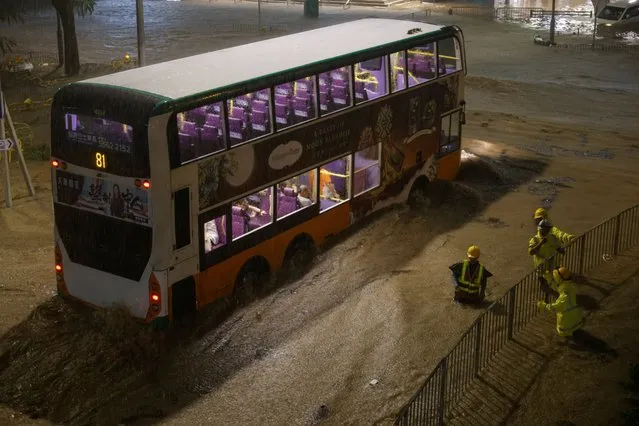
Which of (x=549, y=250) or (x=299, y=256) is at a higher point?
(x=549, y=250)

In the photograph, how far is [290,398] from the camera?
41.2ft

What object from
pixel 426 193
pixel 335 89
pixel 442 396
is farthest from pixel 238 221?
pixel 426 193

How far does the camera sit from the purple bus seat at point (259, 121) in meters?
14.9

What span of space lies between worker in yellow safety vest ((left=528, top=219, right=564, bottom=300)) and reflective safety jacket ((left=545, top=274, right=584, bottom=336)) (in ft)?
4.42

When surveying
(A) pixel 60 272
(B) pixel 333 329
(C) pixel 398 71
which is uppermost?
(C) pixel 398 71

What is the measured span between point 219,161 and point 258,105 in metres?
1.41

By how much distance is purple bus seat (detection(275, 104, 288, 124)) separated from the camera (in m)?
15.2

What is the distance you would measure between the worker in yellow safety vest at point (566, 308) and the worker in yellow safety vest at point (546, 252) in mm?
1330

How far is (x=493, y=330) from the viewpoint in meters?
13.8

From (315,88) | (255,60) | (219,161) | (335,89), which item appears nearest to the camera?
(219,161)

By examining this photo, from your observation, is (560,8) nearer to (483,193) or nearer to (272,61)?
(483,193)

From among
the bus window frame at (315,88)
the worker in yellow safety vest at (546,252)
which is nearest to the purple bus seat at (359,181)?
the bus window frame at (315,88)

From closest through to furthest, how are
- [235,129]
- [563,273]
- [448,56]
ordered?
1. [563,273]
2. [235,129]
3. [448,56]

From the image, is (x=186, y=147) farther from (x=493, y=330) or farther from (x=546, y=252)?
(x=546, y=252)
